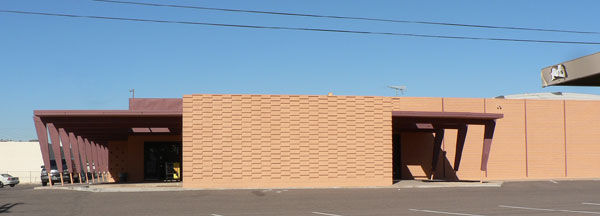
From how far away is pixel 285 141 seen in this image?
86.7ft

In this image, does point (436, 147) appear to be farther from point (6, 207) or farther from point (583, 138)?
point (6, 207)

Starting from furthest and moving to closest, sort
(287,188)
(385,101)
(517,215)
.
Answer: (385,101) < (287,188) < (517,215)

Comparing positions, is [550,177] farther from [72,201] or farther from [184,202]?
[72,201]

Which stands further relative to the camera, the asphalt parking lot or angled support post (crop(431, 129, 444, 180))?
angled support post (crop(431, 129, 444, 180))

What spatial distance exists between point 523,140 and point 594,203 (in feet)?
63.9

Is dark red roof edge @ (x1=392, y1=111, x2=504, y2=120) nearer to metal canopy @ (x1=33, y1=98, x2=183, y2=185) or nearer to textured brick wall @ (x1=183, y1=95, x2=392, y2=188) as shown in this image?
textured brick wall @ (x1=183, y1=95, x2=392, y2=188)

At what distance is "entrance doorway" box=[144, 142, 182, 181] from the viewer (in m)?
39.4

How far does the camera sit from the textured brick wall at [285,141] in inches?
1017

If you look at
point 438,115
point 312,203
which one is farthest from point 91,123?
point 438,115

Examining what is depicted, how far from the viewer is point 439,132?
34031mm

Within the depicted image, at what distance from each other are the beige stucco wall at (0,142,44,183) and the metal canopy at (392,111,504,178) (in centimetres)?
4674

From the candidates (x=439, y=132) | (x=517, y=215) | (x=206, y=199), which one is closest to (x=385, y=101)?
(x=439, y=132)

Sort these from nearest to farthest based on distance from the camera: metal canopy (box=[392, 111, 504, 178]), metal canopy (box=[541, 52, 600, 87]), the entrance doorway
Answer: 1. metal canopy (box=[541, 52, 600, 87])
2. metal canopy (box=[392, 111, 504, 178])
3. the entrance doorway

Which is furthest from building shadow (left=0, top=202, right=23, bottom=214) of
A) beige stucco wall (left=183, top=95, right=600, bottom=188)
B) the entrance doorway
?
the entrance doorway
